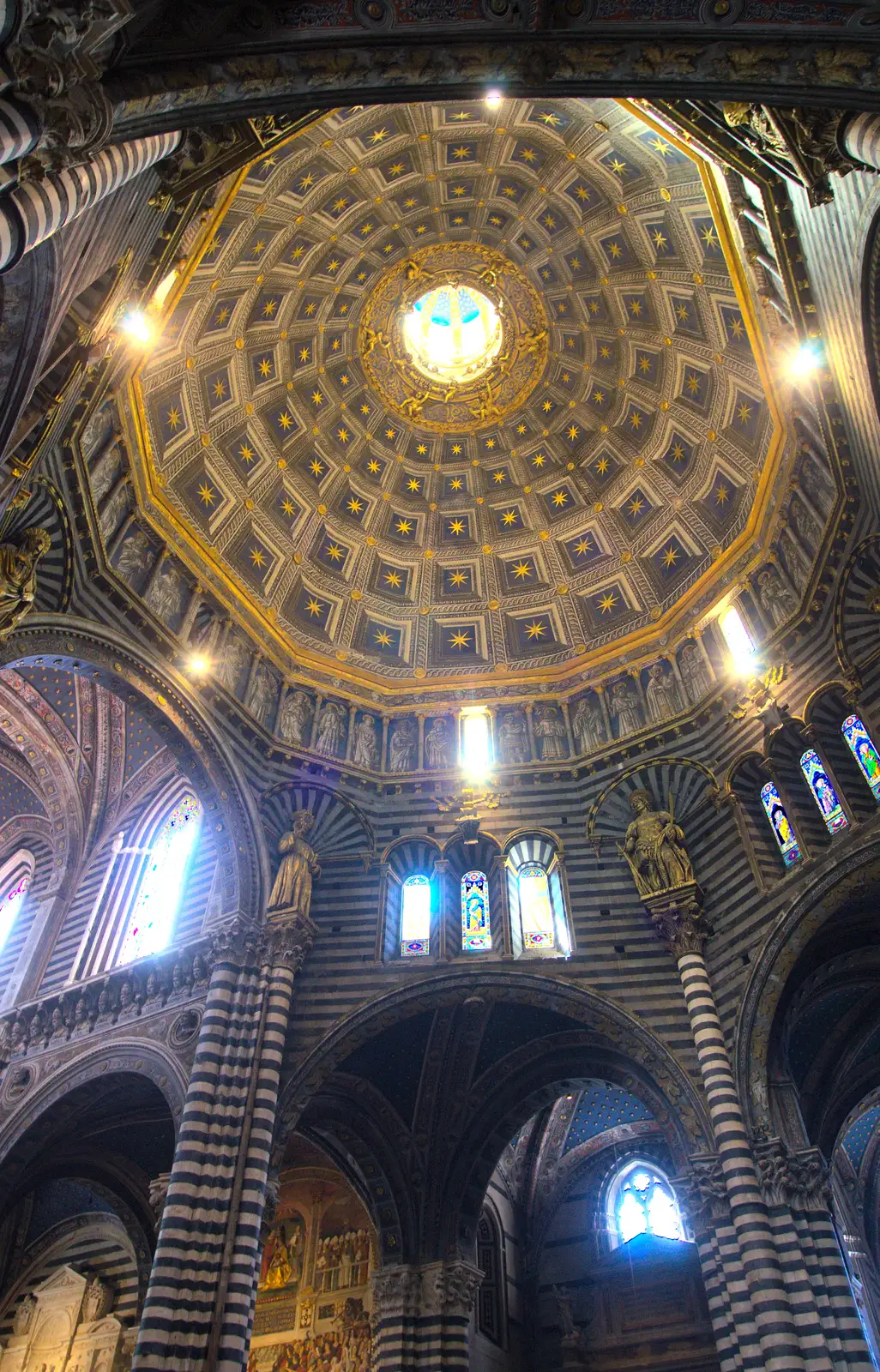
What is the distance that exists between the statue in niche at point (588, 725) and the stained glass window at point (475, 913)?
406 cm

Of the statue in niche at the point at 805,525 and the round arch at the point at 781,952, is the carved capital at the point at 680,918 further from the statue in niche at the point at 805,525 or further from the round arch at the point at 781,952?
the statue in niche at the point at 805,525

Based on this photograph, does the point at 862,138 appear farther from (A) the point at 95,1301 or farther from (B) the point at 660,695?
(A) the point at 95,1301

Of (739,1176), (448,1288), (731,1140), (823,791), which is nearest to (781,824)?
(823,791)

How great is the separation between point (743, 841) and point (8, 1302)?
2020 centimetres

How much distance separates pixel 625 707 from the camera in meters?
22.1

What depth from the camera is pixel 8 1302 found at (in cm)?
2166

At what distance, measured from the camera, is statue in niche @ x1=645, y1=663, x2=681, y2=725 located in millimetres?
21312

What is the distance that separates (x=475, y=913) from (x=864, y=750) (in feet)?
28.2

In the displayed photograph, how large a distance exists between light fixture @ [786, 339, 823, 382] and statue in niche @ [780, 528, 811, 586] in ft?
11.0

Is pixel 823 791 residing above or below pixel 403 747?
below

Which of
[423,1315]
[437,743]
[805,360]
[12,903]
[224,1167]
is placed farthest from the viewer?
[12,903]

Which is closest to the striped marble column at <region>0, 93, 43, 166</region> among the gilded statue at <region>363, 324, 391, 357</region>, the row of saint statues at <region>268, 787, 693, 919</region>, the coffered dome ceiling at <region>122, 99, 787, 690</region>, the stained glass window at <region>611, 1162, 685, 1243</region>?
the coffered dome ceiling at <region>122, 99, 787, 690</region>

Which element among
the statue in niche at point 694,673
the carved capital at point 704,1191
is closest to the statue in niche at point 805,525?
the statue in niche at point 694,673

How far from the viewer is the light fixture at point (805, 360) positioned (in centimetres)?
1586
